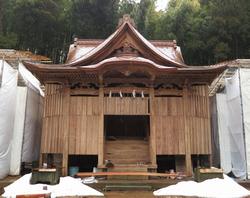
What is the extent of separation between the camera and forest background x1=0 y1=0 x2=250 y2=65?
24.9 m

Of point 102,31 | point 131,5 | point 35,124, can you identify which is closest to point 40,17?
point 102,31

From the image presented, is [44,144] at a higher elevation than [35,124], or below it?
below

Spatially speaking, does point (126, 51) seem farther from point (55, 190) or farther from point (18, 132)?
point (55, 190)

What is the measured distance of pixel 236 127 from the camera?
12.3 metres

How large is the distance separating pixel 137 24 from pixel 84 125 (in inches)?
696

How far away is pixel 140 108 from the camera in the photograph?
11.4 metres

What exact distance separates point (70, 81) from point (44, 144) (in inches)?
100

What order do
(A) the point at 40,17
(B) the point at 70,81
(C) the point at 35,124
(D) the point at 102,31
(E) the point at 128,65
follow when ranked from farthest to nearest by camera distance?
(D) the point at 102,31 < (A) the point at 40,17 < (C) the point at 35,124 < (B) the point at 70,81 < (E) the point at 128,65

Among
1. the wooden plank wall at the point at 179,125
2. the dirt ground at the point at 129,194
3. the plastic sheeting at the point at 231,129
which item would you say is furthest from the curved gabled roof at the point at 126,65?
the dirt ground at the point at 129,194

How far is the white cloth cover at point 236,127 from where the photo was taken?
38.5 feet

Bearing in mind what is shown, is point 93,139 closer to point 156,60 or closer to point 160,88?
point 160,88

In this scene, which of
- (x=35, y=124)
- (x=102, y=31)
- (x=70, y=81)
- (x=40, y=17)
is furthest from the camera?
(x=102, y=31)

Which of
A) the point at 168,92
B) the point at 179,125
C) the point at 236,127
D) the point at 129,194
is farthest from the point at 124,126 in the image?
the point at 129,194

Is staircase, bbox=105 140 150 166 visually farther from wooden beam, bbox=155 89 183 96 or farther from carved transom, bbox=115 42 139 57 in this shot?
carved transom, bbox=115 42 139 57
